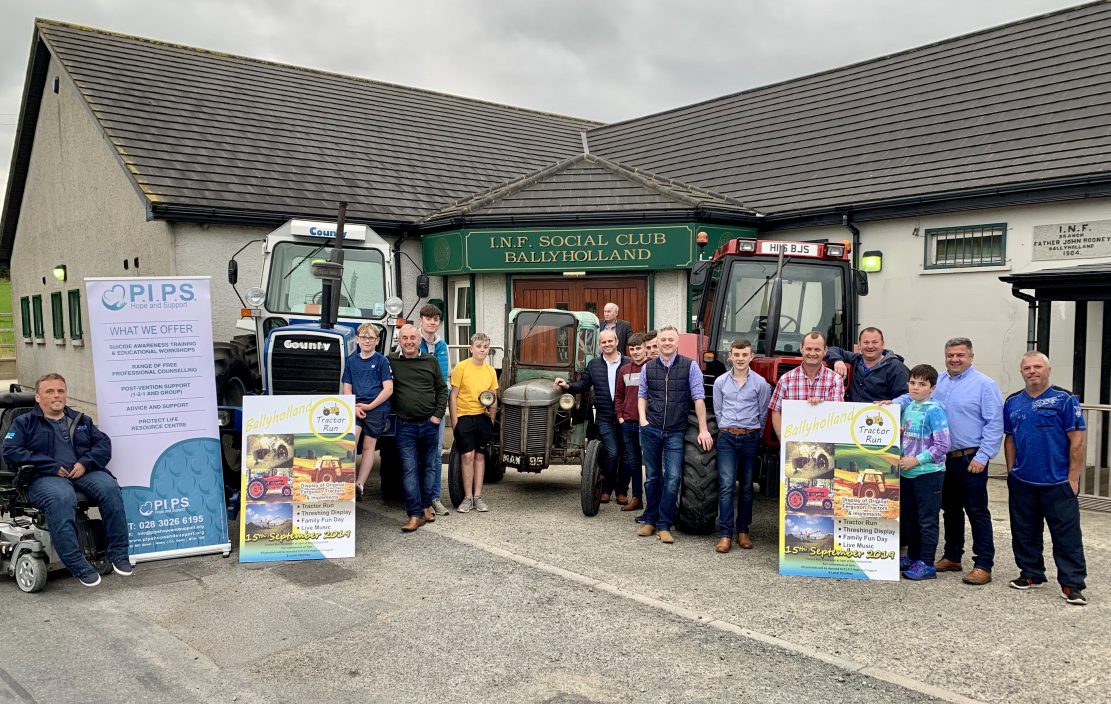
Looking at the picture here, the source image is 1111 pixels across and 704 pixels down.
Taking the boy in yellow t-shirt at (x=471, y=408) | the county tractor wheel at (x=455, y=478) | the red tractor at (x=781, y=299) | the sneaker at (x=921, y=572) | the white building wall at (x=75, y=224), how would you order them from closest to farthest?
the sneaker at (x=921, y=572) < the boy in yellow t-shirt at (x=471, y=408) < the red tractor at (x=781, y=299) < the county tractor wheel at (x=455, y=478) < the white building wall at (x=75, y=224)

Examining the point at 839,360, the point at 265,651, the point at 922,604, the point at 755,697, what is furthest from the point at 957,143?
the point at 265,651

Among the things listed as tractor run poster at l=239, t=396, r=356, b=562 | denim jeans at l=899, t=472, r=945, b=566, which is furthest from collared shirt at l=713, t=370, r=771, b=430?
tractor run poster at l=239, t=396, r=356, b=562

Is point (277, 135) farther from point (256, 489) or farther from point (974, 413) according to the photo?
point (974, 413)

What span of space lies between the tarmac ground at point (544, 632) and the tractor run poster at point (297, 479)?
207 millimetres

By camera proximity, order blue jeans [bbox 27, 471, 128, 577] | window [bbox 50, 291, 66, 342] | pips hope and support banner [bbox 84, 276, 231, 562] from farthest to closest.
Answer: window [bbox 50, 291, 66, 342] < pips hope and support banner [bbox 84, 276, 231, 562] < blue jeans [bbox 27, 471, 128, 577]

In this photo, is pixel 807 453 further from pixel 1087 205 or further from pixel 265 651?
pixel 1087 205

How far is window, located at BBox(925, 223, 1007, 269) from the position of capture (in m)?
11.6

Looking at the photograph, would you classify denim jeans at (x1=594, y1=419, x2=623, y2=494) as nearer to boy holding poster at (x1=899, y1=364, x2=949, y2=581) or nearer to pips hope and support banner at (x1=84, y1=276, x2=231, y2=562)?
boy holding poster at (x1=899, y1=364, x2=949, y2=581)

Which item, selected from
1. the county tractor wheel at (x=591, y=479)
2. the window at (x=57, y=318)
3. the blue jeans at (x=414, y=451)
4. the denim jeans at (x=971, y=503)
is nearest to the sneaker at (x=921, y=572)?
the denim jeans at (x=971, y=503)

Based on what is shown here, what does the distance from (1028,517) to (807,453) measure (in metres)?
1.53

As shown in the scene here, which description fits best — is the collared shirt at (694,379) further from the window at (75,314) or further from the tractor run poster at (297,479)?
the window at (75,314)

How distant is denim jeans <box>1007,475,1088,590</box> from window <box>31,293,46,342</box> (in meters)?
22.5

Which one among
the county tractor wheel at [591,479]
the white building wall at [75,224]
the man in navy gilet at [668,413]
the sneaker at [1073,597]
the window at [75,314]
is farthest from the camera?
the window at [75,314]

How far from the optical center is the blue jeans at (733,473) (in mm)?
6852
